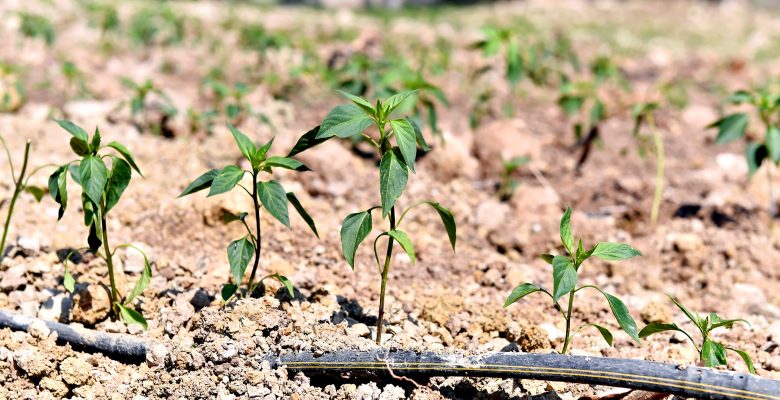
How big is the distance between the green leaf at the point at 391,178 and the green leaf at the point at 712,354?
999mm

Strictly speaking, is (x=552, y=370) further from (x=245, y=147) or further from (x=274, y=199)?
(x=245, y=147)

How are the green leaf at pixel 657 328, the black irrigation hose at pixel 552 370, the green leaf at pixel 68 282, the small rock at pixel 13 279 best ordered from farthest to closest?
the small rock at pixel 13 279
the green leaf at pixel 68 282
the green leaf at pixel 657 328
the black irrigation hose at pixel 552 370

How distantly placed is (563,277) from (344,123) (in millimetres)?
775

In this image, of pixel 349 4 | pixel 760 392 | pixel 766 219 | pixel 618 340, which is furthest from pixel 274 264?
pixel 349 4

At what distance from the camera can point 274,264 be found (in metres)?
2.84

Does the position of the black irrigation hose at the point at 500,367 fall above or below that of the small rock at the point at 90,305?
below

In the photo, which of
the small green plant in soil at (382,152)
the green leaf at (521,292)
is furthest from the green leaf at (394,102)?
the green leaf at (521,292)

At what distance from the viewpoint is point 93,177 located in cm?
223

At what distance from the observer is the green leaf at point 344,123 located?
7.14 ft

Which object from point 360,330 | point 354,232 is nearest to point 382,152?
point 354,232

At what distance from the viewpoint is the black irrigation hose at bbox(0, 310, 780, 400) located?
78.7 inches

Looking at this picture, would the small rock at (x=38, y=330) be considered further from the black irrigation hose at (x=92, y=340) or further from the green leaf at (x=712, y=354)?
the green leaf at (x=712, y=354)

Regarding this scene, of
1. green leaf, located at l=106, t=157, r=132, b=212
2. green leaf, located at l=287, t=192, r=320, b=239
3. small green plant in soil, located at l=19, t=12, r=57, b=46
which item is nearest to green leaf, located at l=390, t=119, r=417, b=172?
green leaf, located at l=287, t=192, r=320, b=239

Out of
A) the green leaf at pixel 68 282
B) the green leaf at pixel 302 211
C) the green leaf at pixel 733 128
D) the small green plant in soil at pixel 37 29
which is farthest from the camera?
the small green plant in soil at pixel 37 29
